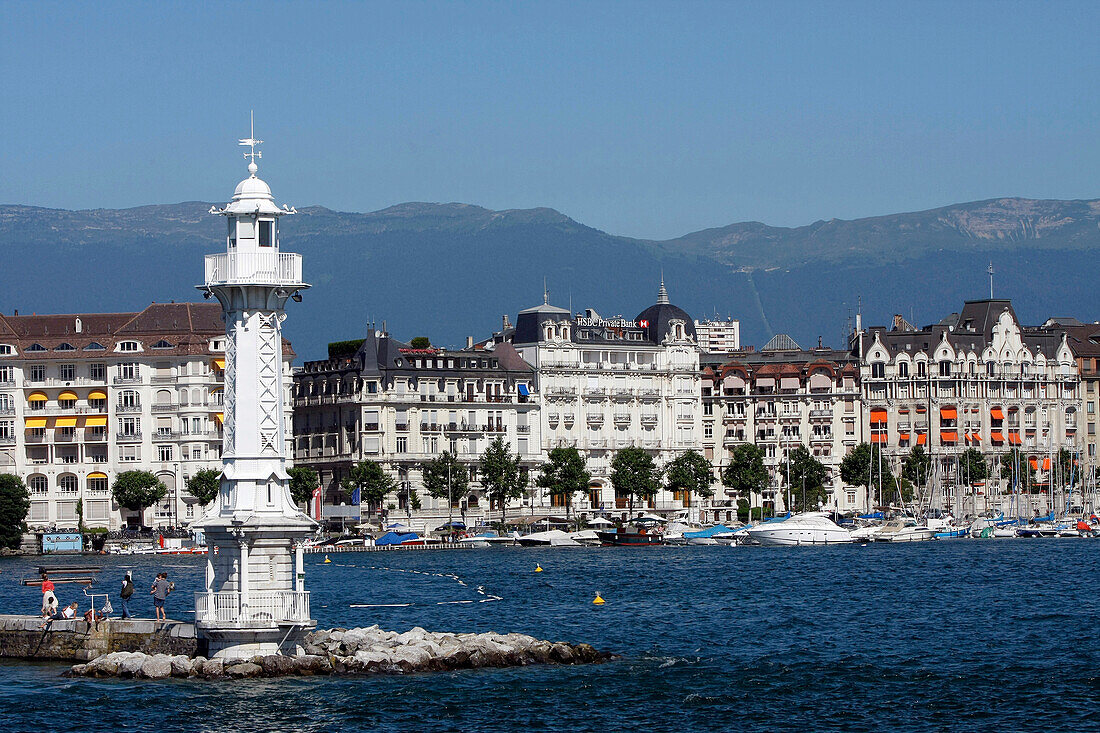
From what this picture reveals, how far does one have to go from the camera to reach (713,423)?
160 m

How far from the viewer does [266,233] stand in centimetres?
4947

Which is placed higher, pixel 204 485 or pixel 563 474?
pixel 204 485

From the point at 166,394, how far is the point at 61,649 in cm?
8053

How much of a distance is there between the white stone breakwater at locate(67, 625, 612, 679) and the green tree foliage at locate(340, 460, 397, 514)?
8077 centimetres

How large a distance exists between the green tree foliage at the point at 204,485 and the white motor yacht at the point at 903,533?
43958 mm

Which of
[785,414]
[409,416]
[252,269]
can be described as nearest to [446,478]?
[409,416]

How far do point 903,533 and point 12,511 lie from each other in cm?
5789

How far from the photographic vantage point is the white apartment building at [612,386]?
15050cm

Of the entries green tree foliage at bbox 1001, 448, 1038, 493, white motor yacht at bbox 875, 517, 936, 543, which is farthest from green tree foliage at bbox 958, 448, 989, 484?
white motor yacht at bbox 875, 517, 936, 543

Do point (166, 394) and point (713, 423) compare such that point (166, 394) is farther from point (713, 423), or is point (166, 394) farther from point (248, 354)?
point (248, 354)

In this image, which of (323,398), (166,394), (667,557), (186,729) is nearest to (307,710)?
(186,729)

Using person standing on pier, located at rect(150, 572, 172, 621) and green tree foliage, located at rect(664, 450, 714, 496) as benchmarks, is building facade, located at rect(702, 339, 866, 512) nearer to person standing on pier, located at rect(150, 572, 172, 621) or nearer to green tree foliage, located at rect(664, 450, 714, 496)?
green tree foliage, located at rect(664, 450, 714, 496)

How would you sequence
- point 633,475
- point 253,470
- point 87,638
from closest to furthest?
point 253,470
point 87,638
point 633,475

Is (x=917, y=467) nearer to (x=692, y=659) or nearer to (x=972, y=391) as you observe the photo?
(x=972, y=391)
